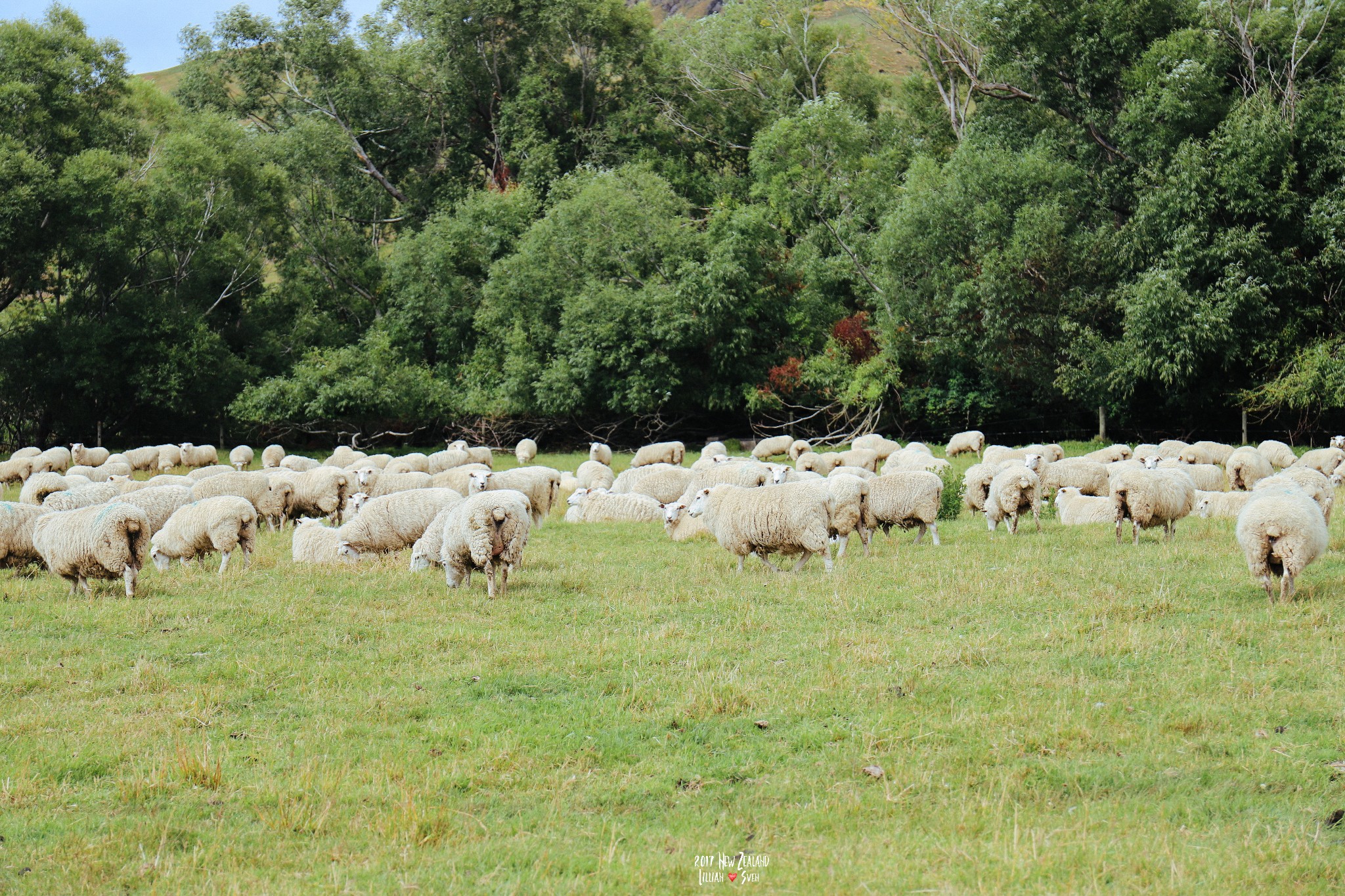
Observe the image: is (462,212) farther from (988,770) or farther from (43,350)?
(988,770)

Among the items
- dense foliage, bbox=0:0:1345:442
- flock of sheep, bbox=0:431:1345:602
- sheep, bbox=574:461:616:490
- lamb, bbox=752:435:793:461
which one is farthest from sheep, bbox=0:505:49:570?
dense foliage, bbox=0:0:1345:442

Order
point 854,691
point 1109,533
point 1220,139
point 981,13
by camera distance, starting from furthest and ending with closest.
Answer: point 981,13 → point 1220,139 → point 1109,533 → point 854,691

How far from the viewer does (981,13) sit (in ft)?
106

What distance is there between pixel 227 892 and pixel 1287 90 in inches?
1226

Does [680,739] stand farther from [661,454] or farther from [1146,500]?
[661,454]

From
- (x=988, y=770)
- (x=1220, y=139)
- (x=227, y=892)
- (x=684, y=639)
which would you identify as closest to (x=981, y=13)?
(x=1220, y=139)

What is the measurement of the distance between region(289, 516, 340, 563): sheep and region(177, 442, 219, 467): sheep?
1802cm

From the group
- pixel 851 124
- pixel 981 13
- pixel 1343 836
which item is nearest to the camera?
pixel 1343 836

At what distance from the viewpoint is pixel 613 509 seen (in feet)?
60.5

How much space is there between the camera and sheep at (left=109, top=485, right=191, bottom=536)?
589 inches

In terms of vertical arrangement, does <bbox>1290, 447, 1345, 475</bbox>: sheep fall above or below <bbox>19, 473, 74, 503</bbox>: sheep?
above

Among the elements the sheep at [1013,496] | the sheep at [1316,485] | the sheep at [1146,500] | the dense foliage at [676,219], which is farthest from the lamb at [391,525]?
the dense foliage at [676,219]

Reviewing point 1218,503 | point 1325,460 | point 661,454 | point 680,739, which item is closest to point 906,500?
point 1218,503

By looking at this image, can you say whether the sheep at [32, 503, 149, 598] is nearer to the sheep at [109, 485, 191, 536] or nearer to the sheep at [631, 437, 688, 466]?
the sheep at [109, 485, 191, 536]
